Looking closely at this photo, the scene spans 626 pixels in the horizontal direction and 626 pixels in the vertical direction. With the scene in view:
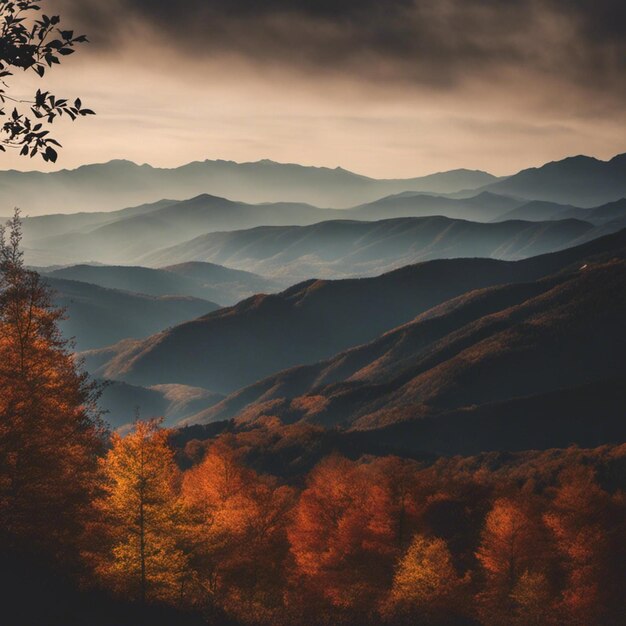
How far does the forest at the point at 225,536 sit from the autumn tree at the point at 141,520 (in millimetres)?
79

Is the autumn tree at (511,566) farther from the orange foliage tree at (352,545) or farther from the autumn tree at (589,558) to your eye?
the orange foliage tree at (352,545)

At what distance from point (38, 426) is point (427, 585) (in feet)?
110

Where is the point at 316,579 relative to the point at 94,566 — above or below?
below

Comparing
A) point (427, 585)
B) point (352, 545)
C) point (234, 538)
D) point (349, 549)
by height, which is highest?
point (234, 538)

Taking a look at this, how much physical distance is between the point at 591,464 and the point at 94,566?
144 m

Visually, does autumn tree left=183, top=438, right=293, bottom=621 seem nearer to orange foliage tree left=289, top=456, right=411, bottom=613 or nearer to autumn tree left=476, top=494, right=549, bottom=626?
orange foliage tree left=289, top=456, right=411, bottom=613

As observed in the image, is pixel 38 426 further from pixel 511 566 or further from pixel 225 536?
pixel 511 566

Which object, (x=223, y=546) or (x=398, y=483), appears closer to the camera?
(x=223, y=546)

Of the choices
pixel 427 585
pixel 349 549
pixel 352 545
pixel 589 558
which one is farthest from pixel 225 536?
pixel 589 558

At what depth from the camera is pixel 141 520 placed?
32188mm

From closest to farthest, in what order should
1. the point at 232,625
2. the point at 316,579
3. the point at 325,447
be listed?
1. the point at 232,625
2. the point at 316,579
3. the point at 325,447

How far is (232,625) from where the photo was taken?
27.5m

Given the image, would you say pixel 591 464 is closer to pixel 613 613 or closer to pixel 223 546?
pixel 613 613

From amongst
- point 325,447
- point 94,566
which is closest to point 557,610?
point 94,566
